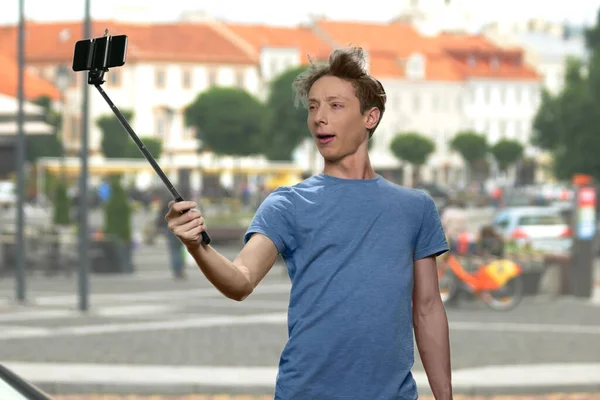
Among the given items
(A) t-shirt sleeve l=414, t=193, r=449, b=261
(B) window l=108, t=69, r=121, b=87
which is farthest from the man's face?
(B) window l=108, t=69, r=121, b=87

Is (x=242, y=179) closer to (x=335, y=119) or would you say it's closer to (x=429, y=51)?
(x=429, y=51)

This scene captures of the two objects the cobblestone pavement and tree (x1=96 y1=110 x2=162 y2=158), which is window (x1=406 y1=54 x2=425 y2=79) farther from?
the cobblestone pavement

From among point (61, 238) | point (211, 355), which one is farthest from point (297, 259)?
point (61, 238)

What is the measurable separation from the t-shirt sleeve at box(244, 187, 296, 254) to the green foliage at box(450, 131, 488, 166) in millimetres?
122958

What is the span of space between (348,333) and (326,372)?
0.11 m

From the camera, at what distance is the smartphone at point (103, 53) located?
3902mm

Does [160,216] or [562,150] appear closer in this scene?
[160,216]

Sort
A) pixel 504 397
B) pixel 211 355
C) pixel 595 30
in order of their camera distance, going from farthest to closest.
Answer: pixel 595 30 → pixel 211 355 → pixel 504 397

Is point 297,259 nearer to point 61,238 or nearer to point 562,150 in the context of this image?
point 61,238

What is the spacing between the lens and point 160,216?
3334 cm

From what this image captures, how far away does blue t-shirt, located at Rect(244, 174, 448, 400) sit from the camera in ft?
13.5

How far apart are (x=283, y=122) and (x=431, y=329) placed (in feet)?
286

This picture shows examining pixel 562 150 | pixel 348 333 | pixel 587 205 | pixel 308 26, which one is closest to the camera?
pixel 348 333

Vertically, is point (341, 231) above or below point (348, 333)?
above
